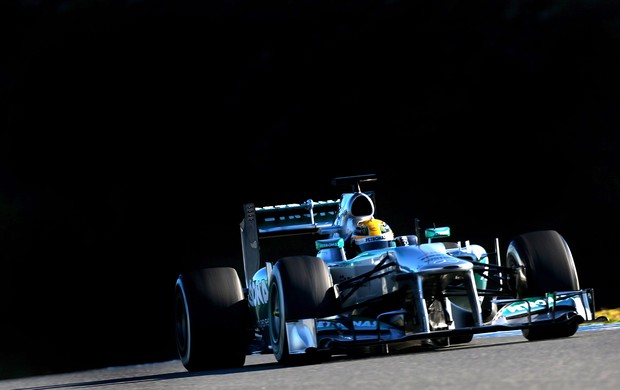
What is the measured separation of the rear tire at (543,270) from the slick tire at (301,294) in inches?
66.4

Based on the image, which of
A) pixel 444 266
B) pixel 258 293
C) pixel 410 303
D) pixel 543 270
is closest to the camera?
pixel 444 266

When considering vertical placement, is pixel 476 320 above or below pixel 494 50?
below

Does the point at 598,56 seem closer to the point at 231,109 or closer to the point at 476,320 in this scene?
the point at 231,109

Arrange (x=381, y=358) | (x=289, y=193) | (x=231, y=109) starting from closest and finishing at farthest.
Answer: (x=381, y=358)
(x=289, y=193)
(x=231, y=109)

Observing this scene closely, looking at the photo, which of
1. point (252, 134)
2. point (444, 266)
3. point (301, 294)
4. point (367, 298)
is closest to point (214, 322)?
point (367, 298)

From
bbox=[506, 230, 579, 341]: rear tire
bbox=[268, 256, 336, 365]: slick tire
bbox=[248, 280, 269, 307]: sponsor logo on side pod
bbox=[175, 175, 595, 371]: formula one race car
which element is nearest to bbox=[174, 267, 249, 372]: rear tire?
bbox=[175, 175, 595, 371]: formula one race car

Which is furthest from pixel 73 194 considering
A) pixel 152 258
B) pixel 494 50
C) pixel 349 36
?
pixel 494 50

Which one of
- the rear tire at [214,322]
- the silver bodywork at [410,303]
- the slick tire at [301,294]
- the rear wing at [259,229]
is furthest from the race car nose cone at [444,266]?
the rear wing at [259,229]

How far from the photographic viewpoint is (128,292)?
83.5ft

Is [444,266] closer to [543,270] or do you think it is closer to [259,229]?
[543,270]

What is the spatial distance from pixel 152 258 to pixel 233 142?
2716 millimetres

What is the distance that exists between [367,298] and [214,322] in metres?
1.34

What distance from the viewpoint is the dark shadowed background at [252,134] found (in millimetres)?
24219

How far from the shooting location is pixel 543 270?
1129 centimetres
